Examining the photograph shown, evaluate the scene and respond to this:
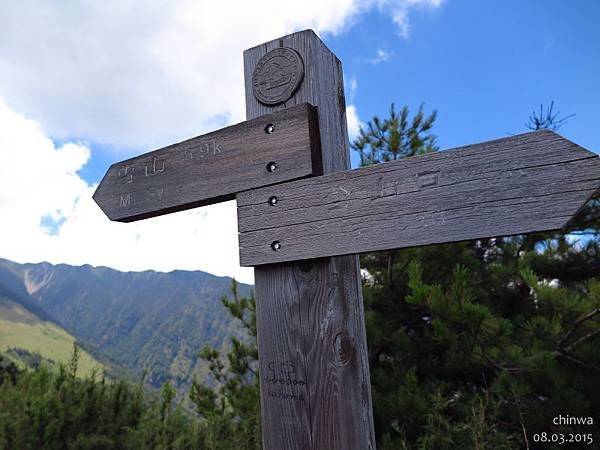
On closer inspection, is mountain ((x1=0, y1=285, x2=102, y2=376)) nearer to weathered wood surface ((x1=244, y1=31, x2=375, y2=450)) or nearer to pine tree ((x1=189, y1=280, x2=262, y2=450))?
pine tree ((x1=189, y1=280, x2=262, y2=450))

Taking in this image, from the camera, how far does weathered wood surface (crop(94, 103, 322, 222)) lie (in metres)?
1.25

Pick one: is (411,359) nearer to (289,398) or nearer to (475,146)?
(289,398)

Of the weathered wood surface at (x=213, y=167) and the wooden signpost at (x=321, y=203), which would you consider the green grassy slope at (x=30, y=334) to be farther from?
the wooden signpost at (x=321, y=203)

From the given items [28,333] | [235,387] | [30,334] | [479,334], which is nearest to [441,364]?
[479,334]

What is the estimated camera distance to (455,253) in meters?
3.89

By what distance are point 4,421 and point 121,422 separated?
2.84 ft

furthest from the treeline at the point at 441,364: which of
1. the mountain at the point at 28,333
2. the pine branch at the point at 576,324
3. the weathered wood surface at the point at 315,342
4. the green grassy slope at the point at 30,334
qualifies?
the green grassy slope at the point at 30,334

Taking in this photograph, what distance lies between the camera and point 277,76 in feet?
4.45

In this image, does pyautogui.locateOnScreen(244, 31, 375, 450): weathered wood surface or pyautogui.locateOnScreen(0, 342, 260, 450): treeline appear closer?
pyautogui.locateOnScreen(244, 31, 375, 450): weathered wood surface

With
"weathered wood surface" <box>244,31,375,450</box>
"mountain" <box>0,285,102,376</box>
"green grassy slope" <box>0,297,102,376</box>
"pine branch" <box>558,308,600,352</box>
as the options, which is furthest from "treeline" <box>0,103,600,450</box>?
"green grassy slope" <box>0,297,102,376</box>

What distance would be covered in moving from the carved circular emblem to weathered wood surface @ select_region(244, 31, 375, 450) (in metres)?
0.02

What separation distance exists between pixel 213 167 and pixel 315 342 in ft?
2.10

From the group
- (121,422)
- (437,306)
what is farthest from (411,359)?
(121,422)

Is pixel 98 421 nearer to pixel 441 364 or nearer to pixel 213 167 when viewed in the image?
pixel 441 364
